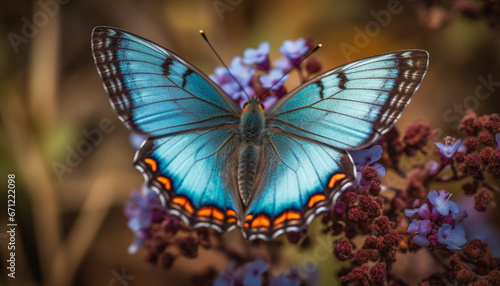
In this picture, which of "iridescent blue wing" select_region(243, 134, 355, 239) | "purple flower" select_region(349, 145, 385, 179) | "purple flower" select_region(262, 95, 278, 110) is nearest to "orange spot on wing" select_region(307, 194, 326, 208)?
"iridescent blue wing" select_region(243, 134, 355, 239)

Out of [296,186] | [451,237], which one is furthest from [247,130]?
[451,237]

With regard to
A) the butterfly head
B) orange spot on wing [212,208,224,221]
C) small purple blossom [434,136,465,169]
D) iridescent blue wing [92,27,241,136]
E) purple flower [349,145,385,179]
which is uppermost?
iridescent blue wing [92,27,241,136]

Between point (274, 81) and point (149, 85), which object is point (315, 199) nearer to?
point (274, 81)

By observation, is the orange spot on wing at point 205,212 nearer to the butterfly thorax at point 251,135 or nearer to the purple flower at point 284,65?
the butterfly thorax at point 251,135

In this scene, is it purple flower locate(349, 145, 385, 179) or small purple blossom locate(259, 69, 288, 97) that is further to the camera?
small purple blossom locate(259, 69, 288, 97)

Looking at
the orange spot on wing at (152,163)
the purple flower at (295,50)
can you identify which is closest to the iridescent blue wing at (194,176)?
the orange spot on wing at (152,163)

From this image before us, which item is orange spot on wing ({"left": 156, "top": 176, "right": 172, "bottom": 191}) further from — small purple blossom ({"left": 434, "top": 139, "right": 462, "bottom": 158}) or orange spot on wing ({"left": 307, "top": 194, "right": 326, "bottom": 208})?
small purple blossom ({"left": 434, "top": 139, "right": 462, "bottom": 158})
